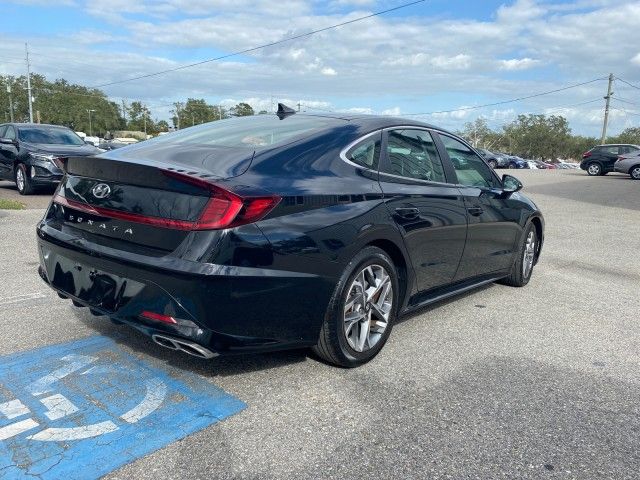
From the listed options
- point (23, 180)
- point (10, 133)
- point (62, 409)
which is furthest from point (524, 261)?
point (10, 133)

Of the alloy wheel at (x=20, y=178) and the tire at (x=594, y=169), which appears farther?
the tire at (x=594, y=169)

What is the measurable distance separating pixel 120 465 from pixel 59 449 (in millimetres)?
315

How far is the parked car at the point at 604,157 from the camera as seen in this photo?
93.8 feet

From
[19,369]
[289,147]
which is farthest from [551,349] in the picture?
[19,369]

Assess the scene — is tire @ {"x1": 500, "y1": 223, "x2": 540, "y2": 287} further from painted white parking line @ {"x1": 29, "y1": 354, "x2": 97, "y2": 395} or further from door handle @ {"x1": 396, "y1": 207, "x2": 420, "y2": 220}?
painted white parking line @ {"x1": 29, "y1": 354, "x2": 97, "y2": 395}

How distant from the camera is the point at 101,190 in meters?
3.16

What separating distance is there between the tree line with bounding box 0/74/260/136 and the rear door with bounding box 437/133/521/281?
249ft

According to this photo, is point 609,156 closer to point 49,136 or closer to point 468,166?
point 49,136

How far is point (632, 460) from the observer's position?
2625 mm

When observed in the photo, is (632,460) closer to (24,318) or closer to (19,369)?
(19,369)

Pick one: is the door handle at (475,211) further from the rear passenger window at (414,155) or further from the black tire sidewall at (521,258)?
the black tire sidewall at (521,258)

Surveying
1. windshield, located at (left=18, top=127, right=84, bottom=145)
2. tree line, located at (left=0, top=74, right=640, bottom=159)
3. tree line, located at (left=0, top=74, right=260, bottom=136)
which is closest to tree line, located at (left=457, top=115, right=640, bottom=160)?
tree line, located at (left=0, top=74, right=640, bottom=159)

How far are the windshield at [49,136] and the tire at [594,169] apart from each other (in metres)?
25.5

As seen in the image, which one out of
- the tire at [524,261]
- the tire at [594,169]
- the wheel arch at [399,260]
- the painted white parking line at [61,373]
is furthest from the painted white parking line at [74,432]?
the tire at [594,169]
